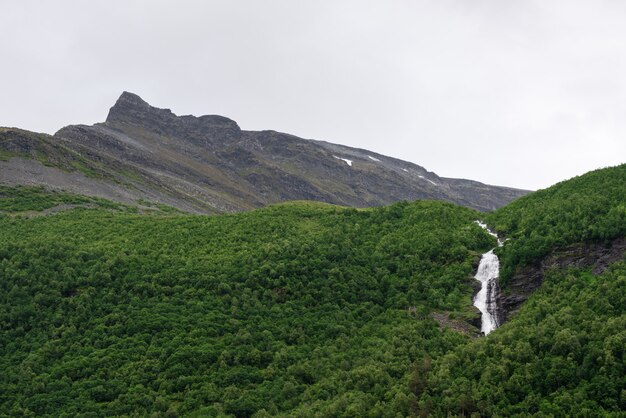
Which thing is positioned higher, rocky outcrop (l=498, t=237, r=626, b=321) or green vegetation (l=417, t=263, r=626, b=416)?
rocky outcrop (l=498, t=237, r=626, b=321)

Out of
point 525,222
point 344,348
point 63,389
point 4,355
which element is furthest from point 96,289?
point 525,222

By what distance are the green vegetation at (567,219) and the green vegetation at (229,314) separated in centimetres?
485

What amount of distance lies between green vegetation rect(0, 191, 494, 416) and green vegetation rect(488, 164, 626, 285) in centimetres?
485

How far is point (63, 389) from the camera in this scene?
46.1 m

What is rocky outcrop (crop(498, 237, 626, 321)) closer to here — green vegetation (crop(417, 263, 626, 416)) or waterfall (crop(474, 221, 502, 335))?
waterfall (crop(474, 221, 502, 335))

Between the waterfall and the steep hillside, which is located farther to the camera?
the waterfall

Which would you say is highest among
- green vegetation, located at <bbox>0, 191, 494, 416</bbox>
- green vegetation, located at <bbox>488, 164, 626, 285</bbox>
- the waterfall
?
green vegetation, located at <bbox>488, 164, 626, 285</bbox>

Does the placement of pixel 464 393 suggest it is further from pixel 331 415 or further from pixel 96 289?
pixel 96 289

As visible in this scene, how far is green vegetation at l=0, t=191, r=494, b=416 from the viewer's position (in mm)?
44938

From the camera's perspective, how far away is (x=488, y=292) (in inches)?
2317

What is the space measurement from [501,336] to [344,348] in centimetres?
1466

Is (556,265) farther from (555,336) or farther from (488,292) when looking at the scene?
(555,336)

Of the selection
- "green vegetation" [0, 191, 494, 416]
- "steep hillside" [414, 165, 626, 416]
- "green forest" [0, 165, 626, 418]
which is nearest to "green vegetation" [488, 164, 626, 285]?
"steep hillside" [414, 165, 626, 416]

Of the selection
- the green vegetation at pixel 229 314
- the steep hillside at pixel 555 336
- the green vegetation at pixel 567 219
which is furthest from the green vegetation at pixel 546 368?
the green vegetation at pixel 567 219
